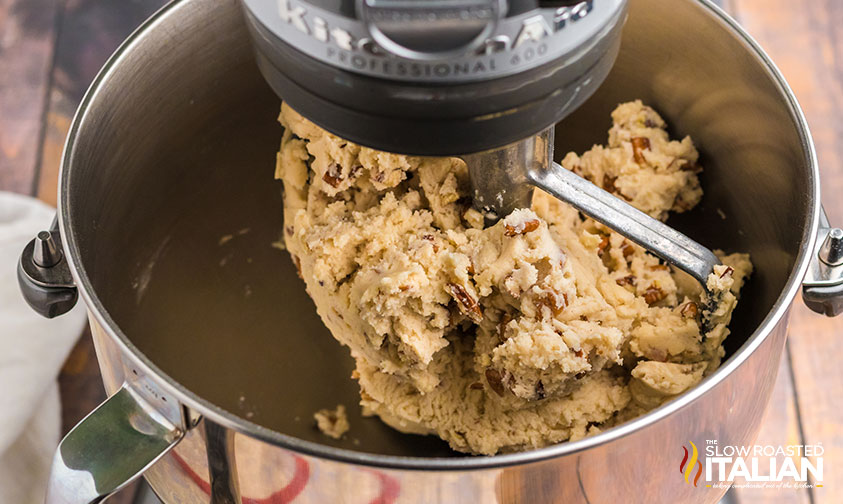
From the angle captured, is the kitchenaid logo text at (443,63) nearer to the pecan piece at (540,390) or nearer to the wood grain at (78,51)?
the pecan piece at (540,390)

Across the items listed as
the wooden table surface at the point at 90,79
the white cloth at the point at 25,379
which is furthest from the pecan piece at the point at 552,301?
the white cloth at the point at 25,379

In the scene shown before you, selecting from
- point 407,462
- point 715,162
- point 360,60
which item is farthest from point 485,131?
point 715,162

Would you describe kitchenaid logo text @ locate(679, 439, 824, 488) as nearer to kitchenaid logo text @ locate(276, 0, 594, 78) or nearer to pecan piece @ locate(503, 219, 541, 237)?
pecan piece @ locate(503, 219, 541, 237)

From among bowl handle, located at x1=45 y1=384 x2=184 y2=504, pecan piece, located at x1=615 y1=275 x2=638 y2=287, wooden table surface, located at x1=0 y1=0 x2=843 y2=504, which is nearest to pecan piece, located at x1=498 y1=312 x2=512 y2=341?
pecan piece, located at x1=615 y1=275 x2=638 y2=287

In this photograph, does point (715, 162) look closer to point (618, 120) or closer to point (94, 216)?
point (618, 120)

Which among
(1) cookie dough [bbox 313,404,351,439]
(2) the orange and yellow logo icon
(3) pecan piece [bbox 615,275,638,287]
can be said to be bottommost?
(1) cookie dough [bbox 313,404,351,439]

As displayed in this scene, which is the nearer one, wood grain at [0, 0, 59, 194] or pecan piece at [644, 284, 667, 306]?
pecan piece at [644, 284, 667, 306]
